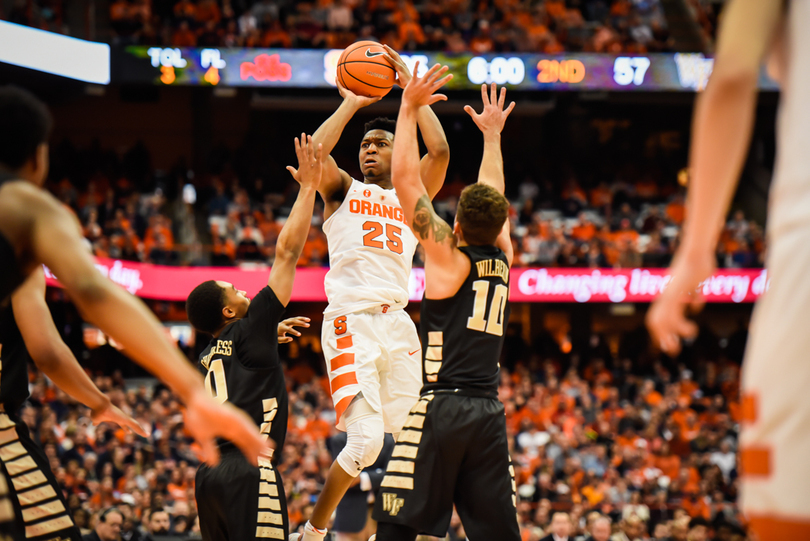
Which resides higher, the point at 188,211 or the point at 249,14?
the point at 249,14

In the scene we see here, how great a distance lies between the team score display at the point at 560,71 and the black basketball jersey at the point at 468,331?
614 inches

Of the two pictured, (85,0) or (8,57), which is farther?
(85,0)

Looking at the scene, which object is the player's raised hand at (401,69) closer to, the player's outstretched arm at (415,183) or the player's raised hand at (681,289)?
the player's outstretched arm at (415,183)

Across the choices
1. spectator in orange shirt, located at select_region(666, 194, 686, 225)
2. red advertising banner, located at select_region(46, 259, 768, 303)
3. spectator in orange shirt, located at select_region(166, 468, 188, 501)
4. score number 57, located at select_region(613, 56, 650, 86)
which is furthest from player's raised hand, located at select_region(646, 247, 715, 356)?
spectator in orange shirt, located at select_region(666, 194, 686, 225)

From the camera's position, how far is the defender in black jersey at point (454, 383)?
12.8ft

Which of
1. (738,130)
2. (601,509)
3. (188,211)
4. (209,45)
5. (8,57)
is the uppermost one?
(209,45)

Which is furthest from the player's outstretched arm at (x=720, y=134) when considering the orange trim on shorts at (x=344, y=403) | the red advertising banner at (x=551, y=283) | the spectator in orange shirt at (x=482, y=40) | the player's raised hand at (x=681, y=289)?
the spectator in orange shirt at (x=482, y=40)

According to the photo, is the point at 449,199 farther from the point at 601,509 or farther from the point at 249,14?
the point at 601,509

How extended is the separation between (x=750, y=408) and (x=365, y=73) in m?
4.35

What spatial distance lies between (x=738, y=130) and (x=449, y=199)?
18.5 meters

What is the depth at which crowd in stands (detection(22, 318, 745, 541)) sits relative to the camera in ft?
36.5

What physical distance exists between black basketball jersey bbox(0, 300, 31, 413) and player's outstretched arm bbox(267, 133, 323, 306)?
135cm

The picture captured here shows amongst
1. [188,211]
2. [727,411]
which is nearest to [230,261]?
[188,211]

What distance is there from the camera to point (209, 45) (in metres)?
18.4
